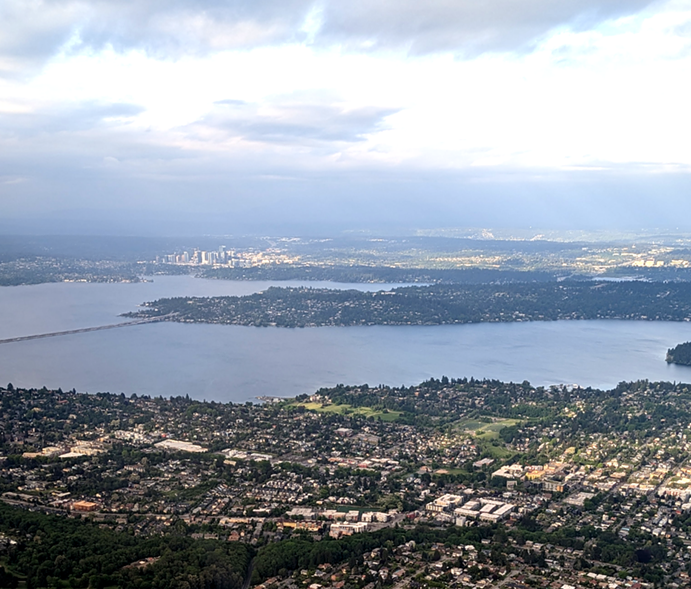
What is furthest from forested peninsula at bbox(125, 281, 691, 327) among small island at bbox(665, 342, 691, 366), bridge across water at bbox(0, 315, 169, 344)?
small island at bbox(665, 342, 691, 366)

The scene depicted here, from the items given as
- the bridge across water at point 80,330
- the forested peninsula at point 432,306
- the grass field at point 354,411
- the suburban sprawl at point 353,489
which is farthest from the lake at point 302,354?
the suburban sprawl at point 353,489

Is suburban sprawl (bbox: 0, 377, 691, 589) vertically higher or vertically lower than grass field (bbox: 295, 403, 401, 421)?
lower

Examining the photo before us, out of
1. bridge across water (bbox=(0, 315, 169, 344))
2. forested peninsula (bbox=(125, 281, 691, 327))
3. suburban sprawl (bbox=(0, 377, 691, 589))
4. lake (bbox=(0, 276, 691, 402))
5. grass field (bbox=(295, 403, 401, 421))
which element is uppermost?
forested peninsula (bbox=(125, 281, 691, 327))

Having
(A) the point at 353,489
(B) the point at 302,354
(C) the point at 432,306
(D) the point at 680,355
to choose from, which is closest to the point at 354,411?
(A) the point at 353,489

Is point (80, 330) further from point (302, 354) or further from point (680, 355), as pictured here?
point (680, 355)

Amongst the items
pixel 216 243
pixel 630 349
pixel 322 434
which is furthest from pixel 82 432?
pixel 216 243

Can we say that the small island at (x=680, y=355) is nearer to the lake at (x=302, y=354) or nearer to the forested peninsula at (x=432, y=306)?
the lake at (x=302, y=354)

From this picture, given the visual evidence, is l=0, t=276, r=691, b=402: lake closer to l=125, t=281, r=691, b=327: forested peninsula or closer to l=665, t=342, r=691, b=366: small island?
l=665, t=342, r=691, b=366: small island
